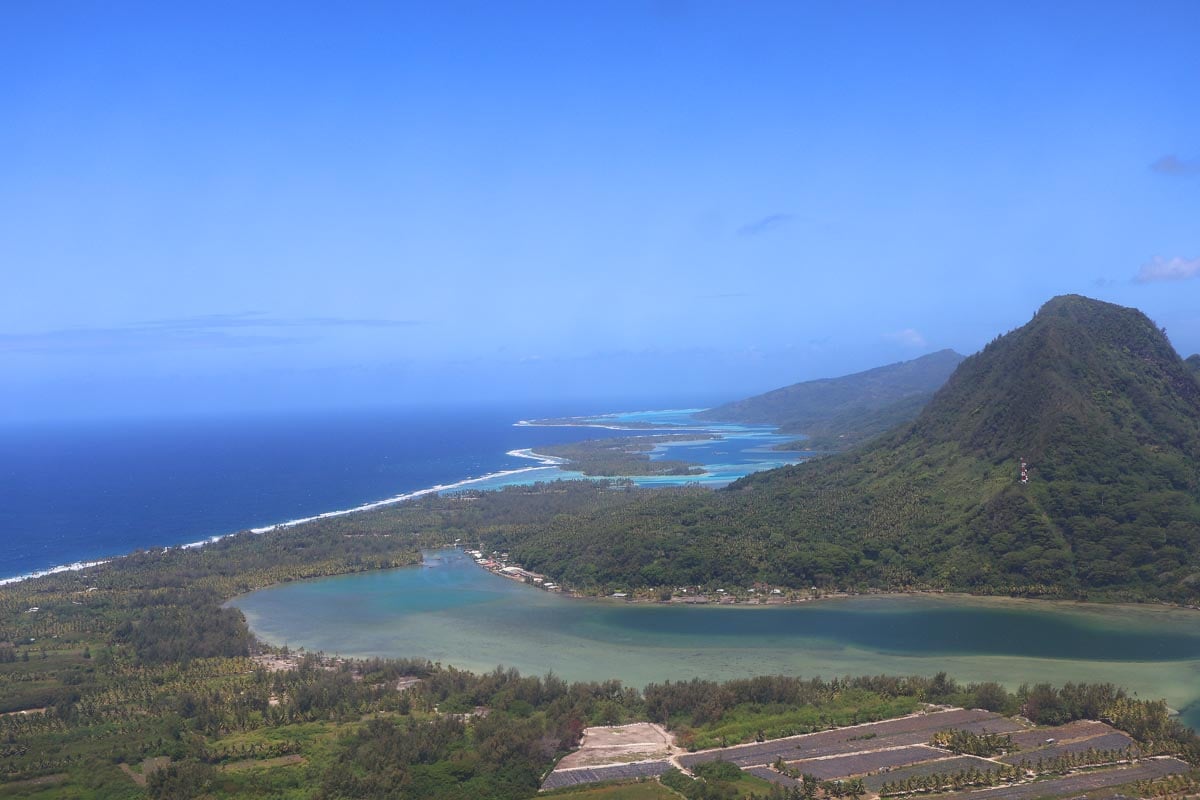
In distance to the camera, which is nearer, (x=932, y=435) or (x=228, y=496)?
(x=932, y=435)

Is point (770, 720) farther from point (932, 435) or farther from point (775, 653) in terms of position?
point (932, 435)

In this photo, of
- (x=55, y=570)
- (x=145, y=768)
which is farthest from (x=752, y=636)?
(x=55, y=570)

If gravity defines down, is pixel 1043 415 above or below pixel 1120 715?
above

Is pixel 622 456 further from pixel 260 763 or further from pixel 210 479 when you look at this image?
pixel 260 763

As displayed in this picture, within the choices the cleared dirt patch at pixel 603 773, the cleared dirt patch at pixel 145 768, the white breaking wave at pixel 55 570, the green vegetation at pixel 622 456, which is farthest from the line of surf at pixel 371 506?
the cleared dirt patch at pixel 603 773

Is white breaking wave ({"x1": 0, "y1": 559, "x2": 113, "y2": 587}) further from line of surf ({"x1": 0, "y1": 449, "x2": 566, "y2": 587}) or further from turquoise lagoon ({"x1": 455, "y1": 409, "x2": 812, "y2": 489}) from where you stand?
turquoise lagoon ({"x1": 455, "y1": 409, "x2": 812, "y2": 489})

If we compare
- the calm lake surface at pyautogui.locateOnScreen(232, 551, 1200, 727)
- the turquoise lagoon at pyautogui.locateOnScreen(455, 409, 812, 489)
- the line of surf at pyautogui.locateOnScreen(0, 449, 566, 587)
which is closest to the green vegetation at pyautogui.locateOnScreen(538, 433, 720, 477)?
the turquoise lagoon at pyautogui.locateOnScreen(455, 409, 812, 489)

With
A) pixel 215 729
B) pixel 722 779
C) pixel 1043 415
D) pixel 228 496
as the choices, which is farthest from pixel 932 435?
pixel 228 496
